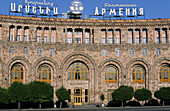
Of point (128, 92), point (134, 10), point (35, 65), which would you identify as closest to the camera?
point (128, 92)

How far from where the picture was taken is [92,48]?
71.1 m

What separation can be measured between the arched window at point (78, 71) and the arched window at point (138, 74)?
12.0 m

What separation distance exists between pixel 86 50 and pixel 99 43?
3728 mm

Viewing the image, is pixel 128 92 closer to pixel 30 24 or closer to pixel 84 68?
pixel 84 68

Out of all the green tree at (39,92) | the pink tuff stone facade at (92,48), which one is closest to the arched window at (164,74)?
the pink tuff stone facade at (92,48)

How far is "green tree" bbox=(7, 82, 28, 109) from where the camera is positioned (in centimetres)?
5759

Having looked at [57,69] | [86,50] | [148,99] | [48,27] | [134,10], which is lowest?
[148,99]

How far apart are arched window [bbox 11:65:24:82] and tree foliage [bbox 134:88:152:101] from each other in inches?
1071

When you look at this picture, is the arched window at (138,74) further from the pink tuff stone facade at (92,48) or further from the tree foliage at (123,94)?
the tree foliage at (123,94)

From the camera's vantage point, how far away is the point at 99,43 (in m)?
71.4

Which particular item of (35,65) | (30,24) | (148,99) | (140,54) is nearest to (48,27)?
(30,24)

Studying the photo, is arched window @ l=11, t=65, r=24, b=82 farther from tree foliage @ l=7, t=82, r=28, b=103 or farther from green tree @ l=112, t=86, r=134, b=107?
green tree @ l=112, t=86, r=134, b=107

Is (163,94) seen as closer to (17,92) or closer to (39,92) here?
(39,92)

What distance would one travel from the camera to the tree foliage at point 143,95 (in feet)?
211
